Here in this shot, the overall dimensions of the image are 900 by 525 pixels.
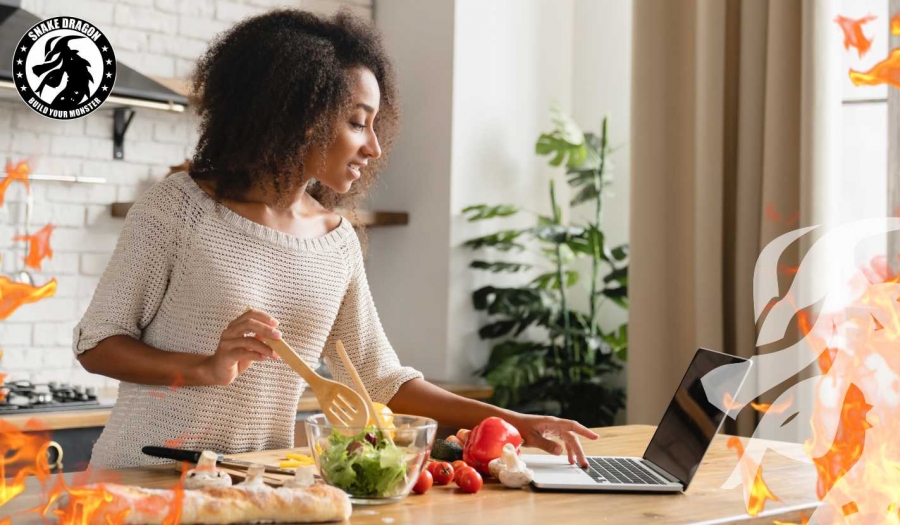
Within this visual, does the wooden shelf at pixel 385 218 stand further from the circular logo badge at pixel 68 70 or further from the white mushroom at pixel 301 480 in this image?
the white mushroom at pixel 301 480

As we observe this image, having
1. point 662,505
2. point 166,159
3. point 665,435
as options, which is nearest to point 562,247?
point 166,159

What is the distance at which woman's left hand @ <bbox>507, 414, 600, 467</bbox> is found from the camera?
166 centimetres

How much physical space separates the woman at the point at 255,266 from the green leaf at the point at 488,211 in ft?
5.38

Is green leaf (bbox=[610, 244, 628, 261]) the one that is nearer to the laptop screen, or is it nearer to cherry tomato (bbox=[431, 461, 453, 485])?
the laptop screen

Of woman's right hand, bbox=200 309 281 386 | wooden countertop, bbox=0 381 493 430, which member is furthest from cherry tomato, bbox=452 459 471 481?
wooden countertop, bbox=0 381 493 430

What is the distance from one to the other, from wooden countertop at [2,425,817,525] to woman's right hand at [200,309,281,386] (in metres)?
0.17

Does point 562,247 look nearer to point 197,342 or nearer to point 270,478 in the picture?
point 197,342

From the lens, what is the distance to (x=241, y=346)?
1511 mm

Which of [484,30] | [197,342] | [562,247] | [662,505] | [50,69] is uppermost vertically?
[484,30]

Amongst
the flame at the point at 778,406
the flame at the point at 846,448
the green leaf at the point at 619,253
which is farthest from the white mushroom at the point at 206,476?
the green leaf at the point at 619,253

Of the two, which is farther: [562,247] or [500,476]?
[562,247]

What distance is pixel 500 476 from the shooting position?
4.89ft

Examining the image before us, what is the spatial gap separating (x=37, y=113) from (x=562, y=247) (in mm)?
1842

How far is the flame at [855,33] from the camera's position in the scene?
9.68 ft
